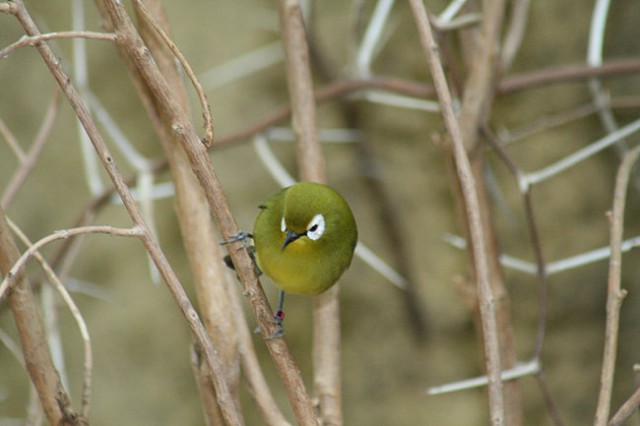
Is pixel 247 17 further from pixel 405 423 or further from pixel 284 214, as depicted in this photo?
pixel 405 423

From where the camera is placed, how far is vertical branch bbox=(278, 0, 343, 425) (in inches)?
56.2

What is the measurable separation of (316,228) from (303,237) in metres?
0.03

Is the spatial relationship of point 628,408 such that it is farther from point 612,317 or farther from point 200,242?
point 200,242

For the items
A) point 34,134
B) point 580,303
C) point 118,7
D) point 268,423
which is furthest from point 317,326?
point 34,134

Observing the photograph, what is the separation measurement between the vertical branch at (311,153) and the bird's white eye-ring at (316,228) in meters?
0.12

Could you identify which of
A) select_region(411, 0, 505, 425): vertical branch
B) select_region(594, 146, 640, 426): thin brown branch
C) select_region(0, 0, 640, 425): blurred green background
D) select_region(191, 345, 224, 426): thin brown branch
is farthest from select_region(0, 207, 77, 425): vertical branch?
select_region(0, 0, 640, 425): blurred green background

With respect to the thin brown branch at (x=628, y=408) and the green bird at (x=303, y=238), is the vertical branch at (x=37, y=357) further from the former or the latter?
the thin brown branch at (x=628, y=408)

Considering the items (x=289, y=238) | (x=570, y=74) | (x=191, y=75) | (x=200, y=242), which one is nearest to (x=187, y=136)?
(x=191, y=75)

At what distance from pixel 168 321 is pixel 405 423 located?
87 centimetres

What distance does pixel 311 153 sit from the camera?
58.5 inches

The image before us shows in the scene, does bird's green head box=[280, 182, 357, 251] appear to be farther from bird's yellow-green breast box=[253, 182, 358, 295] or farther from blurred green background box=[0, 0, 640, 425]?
blurred green background box=[0, 0, 640, 425]

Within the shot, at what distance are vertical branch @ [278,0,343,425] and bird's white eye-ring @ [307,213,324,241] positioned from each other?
4.8 inches

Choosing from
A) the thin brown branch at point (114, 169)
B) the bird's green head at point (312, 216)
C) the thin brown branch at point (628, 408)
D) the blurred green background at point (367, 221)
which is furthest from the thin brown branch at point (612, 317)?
the blurred green background at point (367, 221)

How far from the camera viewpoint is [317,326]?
1476 millimetres
